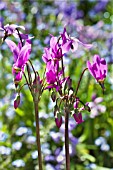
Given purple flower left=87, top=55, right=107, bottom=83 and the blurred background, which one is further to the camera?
the blurred background

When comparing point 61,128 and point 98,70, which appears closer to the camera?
point 98,70

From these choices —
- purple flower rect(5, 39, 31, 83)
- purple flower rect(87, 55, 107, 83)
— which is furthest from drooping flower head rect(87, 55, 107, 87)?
purple flower rect(5, 39, 31, 83)

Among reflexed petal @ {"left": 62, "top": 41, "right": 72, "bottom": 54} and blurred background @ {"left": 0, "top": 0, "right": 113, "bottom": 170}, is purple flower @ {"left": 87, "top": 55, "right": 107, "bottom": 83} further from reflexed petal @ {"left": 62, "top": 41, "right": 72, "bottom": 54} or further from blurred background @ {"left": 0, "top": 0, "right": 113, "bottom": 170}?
blurred background @ {"left": 0, "top": 0, "right": 113, "bottom": 170}

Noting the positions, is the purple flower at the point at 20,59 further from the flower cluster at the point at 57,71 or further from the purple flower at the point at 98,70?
the purple flower at the point at 98,70

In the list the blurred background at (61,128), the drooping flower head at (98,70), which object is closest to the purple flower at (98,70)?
the drooping flower head at (98,70)

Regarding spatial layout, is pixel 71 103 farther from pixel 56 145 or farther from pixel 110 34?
pixel 110 34

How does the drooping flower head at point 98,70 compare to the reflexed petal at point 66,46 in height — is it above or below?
below

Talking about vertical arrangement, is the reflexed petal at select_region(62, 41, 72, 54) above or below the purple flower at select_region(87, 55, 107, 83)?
above

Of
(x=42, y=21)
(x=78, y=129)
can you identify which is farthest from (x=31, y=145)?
(x=42, y=21)

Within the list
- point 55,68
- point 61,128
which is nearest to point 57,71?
point 55,68

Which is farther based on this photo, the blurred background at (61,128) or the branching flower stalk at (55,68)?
the blurred background at (61,128)

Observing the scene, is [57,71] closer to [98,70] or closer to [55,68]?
[55,68]
